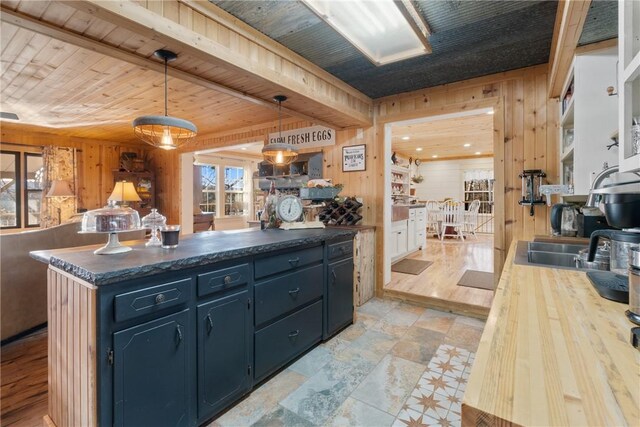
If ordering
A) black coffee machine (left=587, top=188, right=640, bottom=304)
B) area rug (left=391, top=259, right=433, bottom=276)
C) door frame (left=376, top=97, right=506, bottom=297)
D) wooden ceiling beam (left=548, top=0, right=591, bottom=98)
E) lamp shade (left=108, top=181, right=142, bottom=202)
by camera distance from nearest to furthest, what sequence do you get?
black coffee machine (left=587, top=188, right=640, bottom=304)
wooden ceiling beam (left=548, top=0, right=591, bottom=98)
door frame (left=376, top=97, right=506, bottom=297)
area rug (left=391, top=259, right=433, bottom=276)
lamp shade (left=108, top=181, right=142, bottom=202)

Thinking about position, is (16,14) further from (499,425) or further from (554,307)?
(554,307)

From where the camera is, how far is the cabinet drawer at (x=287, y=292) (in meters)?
1.95

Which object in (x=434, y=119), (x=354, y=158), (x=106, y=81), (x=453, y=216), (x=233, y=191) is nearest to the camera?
(x=106, y=81)

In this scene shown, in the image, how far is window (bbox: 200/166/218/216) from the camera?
7482 millimetres

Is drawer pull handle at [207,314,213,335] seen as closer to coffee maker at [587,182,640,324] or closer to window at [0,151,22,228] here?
coffee maker at [587,182,640,324]

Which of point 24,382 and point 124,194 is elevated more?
point 124,194

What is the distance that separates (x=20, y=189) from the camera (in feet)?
17.4

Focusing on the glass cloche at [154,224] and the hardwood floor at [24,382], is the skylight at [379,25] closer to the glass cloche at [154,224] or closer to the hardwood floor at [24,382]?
the glass cloche at [154,224]

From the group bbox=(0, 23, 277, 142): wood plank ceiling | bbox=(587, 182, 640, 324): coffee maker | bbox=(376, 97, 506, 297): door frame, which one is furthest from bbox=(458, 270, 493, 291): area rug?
bbox=(0, 23, 277, 142): wood plank ceiling

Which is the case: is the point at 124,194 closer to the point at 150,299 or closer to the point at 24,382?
the point at 24,382

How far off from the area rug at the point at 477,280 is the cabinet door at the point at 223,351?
3.10 m

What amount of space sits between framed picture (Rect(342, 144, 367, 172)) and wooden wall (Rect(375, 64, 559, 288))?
1090mm

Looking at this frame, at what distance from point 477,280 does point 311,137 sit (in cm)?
301

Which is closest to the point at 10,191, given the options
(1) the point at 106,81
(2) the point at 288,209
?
(1) the point at 106,81
